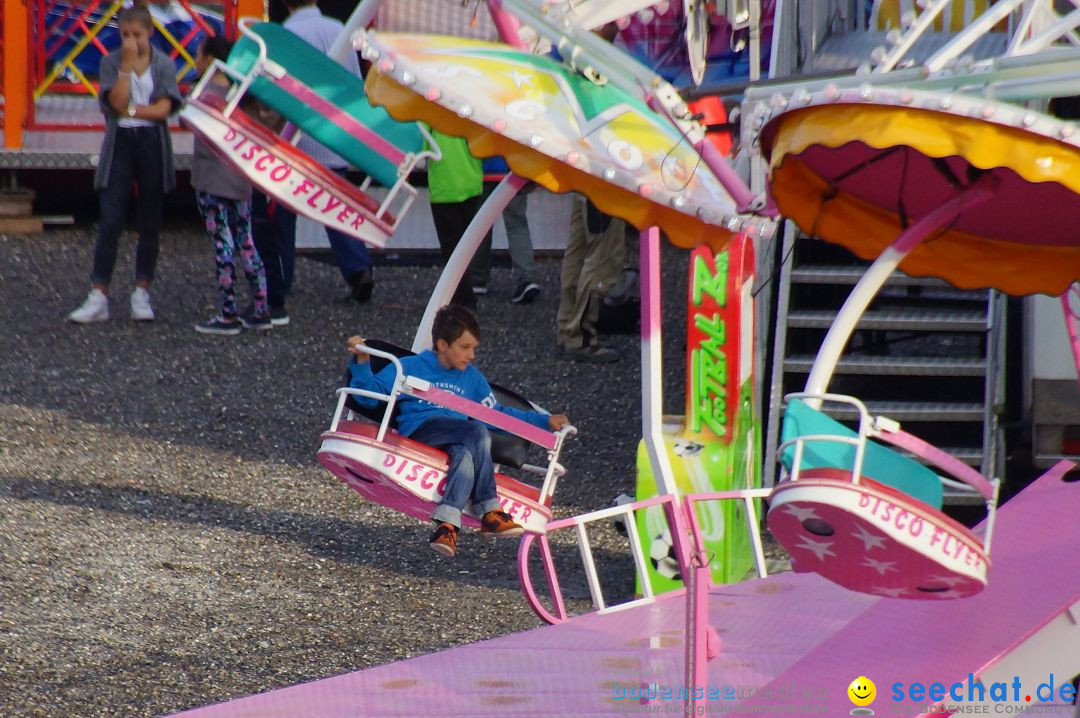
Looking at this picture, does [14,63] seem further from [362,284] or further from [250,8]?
[362,284]

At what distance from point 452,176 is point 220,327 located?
2.08 metres

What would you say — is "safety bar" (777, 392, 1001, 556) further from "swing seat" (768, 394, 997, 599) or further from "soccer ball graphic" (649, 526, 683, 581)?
"soccer ball graphic" (649, 526, 683, 581)

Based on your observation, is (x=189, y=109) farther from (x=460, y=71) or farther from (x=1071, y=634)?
(x=1071, y=634)

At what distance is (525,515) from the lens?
5.92 m

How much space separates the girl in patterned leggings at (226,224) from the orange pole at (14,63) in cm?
324

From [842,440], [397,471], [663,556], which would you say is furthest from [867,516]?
[663,556]

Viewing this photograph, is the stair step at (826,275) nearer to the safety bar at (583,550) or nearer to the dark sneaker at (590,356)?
the dark sneaker at (590,356)

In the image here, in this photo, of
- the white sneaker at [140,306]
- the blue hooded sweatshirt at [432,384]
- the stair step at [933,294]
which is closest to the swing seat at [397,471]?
the blue hooded sweatshirt at [432,384]

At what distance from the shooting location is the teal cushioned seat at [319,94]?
5.57 meters

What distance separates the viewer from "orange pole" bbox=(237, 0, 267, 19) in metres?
13.5

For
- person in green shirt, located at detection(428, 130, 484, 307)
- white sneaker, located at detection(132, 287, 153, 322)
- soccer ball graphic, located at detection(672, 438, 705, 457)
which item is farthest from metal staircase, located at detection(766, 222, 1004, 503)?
white sneaker, located at detection(132, 287, 153, 322)

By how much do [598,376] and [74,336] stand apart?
145 inches

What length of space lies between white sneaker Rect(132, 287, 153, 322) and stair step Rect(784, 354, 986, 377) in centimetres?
495

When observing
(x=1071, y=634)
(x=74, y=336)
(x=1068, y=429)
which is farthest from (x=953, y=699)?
(x=74, y=336)
